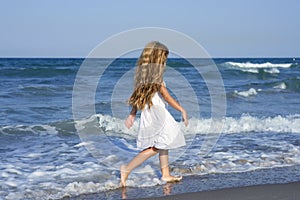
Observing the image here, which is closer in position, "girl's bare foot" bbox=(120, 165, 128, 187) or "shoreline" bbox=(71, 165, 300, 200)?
"shoreline" bbox=(71, 165, 300, 200)

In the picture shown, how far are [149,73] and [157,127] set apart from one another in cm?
55

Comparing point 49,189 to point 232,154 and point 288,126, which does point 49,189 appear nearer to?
point 232,154

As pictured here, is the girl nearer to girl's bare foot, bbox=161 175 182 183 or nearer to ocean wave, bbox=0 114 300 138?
girl's bare foot, bbox=161 175 182 183

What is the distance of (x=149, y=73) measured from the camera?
488 centimetres

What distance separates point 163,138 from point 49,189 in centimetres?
120

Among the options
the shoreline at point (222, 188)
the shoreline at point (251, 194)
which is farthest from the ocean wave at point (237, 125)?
the shoreline at point (251, 194)

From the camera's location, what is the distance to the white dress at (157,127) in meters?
4.83

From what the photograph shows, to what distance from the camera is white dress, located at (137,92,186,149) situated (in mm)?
4828

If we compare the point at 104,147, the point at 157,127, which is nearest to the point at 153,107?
the point at 157,127

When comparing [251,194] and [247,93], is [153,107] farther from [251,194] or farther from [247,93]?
[247,93]

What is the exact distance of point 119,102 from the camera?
34.0ft

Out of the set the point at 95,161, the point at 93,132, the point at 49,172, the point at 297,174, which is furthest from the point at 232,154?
the point at 93,132

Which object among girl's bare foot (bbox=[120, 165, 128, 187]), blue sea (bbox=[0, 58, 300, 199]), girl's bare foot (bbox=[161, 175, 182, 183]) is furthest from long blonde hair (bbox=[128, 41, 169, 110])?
girl's bare foot (bbox=[161, 175, 182, 183])

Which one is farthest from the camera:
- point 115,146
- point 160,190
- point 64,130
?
point 64,130
